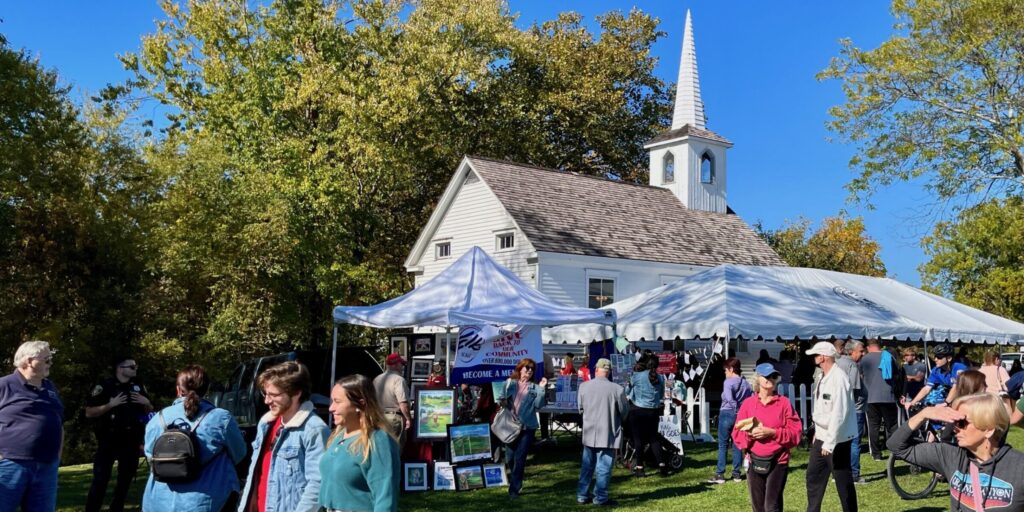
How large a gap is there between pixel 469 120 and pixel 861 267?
27068 mm

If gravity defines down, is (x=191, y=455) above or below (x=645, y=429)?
above

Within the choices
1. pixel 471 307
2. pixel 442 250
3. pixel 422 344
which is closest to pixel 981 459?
pixel 471 307

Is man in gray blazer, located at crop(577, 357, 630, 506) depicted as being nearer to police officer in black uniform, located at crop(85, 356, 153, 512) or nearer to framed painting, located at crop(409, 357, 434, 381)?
framed painting, located at crop(409, 357, 434, 381)

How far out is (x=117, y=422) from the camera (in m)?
8.80

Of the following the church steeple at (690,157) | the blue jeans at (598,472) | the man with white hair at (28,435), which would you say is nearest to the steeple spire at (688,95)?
the church steeple at (690,157)

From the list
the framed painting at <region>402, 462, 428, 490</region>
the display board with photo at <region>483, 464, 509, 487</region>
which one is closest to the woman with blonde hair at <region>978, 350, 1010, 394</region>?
the display board with photo at <region>483, 464, 509, 487</region>

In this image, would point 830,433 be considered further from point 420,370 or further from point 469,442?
point 420,370

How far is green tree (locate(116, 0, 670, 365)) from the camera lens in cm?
2714

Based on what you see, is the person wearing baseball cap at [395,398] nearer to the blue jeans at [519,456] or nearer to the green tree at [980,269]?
the blue jeans at [519,456]

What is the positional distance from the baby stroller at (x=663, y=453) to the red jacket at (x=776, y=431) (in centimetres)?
601

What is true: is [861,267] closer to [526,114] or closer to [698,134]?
[698,134]

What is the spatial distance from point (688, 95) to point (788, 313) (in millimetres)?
21516

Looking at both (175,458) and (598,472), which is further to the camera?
(598,472)

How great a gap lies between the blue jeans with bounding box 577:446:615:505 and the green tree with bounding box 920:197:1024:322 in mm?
32251
